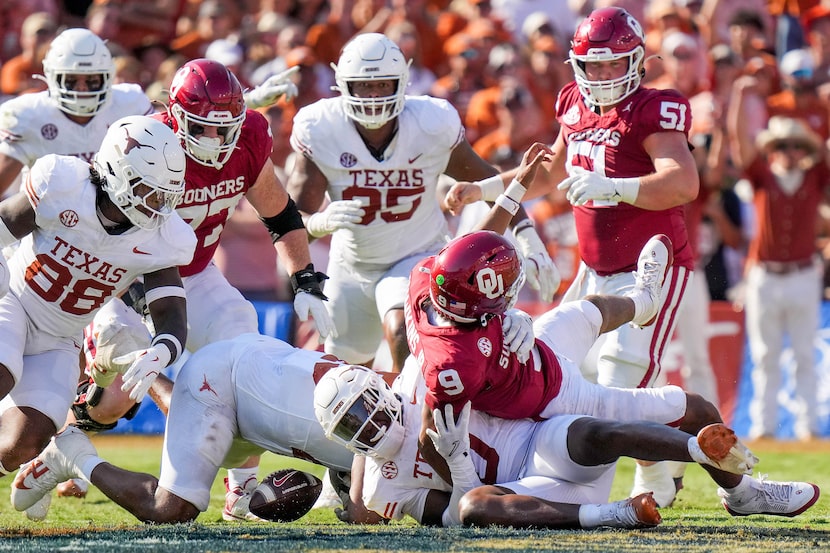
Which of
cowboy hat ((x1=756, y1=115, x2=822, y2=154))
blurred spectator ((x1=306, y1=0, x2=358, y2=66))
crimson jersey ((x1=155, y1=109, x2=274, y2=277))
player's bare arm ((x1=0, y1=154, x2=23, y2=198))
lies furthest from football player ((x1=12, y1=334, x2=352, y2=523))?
blurred spectator ((x1=306, y1=0, x2=358, y2=66))

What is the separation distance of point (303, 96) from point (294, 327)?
1876 mm

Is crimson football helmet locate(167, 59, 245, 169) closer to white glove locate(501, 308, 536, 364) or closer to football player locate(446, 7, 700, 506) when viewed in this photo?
football player locate(446, 7, 700, 506)

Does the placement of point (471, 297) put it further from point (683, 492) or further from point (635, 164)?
point (683, 492)

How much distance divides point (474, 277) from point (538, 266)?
5.44 ft

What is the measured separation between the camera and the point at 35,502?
19.0 feet

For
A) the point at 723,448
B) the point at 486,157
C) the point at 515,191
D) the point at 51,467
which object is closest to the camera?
the point at 723,448

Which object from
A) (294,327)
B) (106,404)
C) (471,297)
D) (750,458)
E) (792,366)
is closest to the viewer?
(750,458)

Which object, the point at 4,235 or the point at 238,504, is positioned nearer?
the point at 4,235

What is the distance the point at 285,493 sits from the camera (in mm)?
5465

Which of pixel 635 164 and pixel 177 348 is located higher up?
pixel 635 164

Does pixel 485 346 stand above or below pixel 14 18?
below

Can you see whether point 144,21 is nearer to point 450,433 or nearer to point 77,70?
point 77,70

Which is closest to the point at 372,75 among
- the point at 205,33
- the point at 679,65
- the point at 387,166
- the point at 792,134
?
the point at 387,166

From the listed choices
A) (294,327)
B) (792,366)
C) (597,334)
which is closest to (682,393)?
(597,334)
